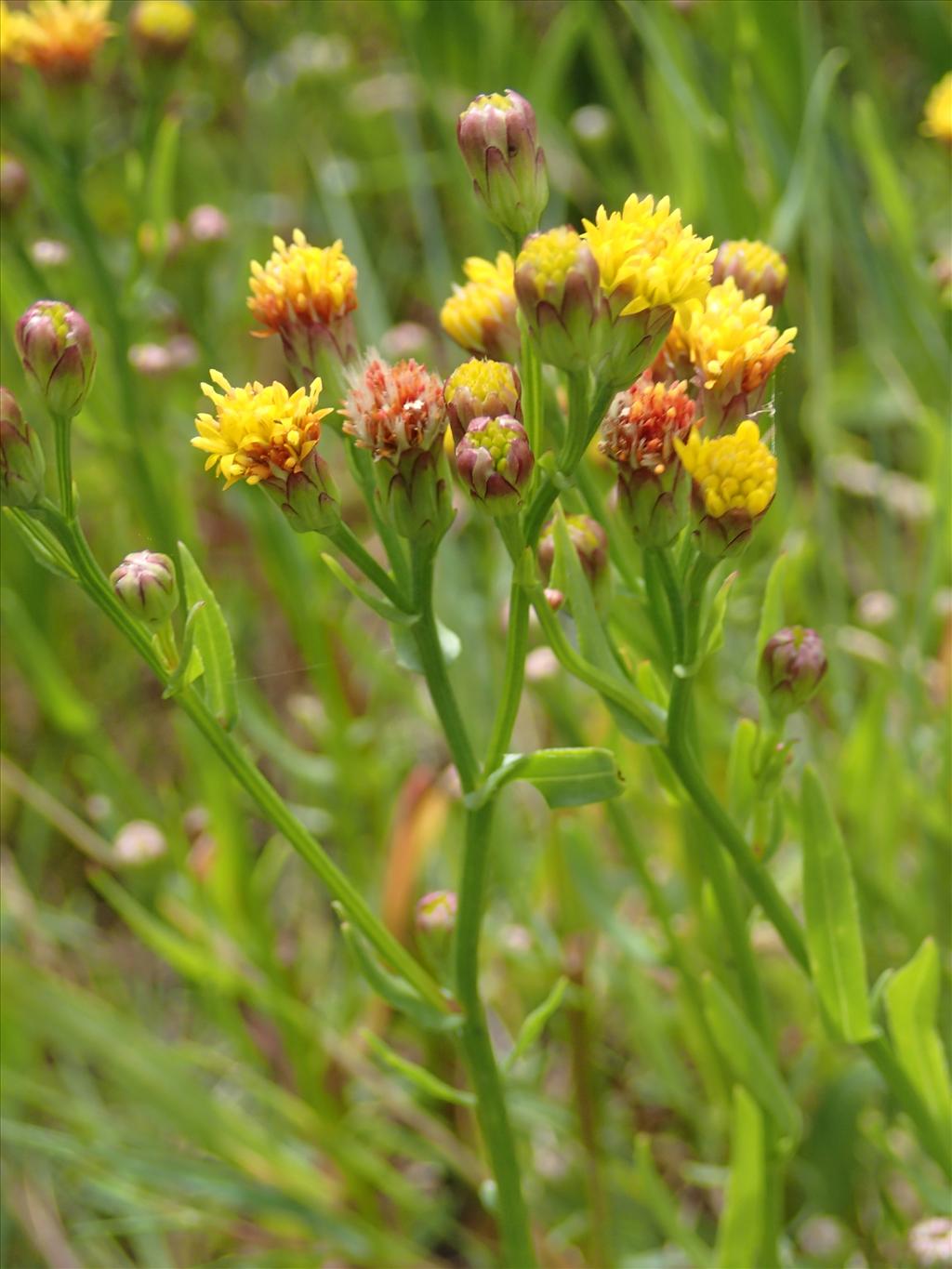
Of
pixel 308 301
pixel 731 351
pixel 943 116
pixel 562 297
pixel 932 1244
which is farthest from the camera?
pixel 943 116

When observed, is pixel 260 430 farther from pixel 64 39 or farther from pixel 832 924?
pixel 64 39

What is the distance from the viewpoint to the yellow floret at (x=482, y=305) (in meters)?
1.07

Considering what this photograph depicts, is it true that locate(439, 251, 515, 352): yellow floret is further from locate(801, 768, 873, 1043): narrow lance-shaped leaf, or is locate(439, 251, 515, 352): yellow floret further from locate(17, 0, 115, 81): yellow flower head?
locate(17, 0, 115, 81): yellow flower head

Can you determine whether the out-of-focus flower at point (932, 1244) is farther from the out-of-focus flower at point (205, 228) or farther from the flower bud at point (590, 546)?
the out-of-focus flower at point (205, 228)

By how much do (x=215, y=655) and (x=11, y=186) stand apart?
38.8 inches

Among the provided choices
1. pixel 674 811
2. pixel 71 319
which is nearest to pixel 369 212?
pixel 674 811

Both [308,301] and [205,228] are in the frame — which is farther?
[205,228]

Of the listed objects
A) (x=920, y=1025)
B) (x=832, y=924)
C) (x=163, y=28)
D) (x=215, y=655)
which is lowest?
(x=920, y=1025)

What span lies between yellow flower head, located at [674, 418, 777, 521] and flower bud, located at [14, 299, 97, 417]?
47cm

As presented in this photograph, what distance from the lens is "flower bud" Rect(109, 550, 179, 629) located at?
96cm

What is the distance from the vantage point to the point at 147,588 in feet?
3.15

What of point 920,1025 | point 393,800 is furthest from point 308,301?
point 393,800

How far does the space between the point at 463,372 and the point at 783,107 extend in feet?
4.71

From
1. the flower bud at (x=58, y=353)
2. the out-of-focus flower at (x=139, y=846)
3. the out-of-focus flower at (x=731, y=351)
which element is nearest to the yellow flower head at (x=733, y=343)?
the out-of-focus flower at (x=731, y=351)
